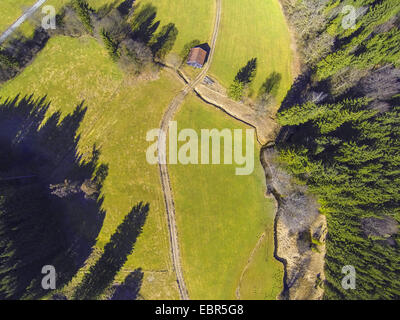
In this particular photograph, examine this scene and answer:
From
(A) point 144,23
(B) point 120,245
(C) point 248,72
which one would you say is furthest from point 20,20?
(B) point 120,245

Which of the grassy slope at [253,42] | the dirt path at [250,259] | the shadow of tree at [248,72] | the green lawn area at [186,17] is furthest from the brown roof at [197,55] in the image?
the dirt path at [250,259]

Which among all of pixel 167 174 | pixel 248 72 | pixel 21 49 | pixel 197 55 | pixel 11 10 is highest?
pixel 11 10

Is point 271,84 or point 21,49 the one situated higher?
point 21,49

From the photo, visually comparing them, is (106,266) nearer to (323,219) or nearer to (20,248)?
(20,248)

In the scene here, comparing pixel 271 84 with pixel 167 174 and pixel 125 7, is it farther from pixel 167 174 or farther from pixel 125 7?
pixel 125 7

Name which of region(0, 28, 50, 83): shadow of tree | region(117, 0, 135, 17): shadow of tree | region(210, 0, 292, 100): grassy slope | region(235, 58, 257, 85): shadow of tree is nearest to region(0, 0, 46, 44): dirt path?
region(0, 28, 50, 83): shadow of tree

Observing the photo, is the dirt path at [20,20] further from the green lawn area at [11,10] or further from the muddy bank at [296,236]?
the muddy bank at [296,236]

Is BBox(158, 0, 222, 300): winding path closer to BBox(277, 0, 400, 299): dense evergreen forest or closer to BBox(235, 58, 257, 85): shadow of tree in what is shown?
BBox(235, 58, 257, 85): shadow of tree
